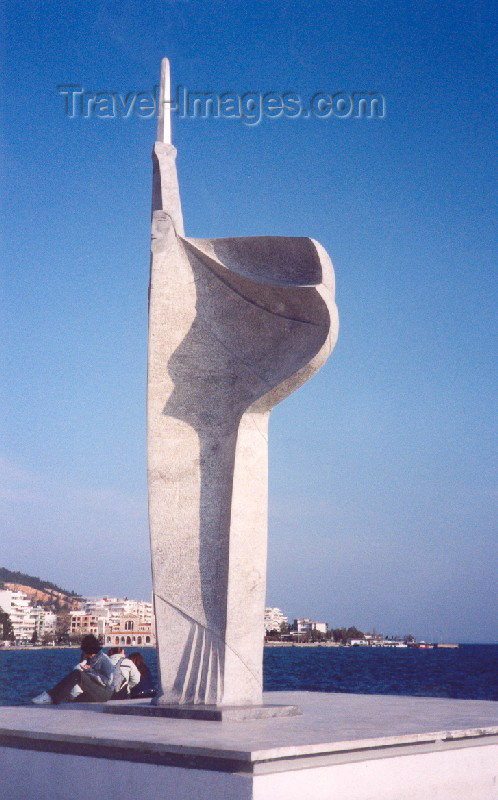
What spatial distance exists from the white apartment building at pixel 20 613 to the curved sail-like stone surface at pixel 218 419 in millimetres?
115326

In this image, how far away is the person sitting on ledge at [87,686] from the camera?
11.1 meters

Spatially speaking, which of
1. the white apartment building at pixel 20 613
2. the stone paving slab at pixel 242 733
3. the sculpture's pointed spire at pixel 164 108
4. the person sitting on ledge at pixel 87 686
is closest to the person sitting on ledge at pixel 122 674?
the person sitting on ledge at pixel 87 686

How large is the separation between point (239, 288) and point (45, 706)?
17.6ft

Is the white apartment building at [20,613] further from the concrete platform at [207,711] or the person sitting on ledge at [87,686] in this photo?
the concrete platform at [207,711]

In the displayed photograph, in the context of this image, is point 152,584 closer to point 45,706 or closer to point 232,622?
point 232,622

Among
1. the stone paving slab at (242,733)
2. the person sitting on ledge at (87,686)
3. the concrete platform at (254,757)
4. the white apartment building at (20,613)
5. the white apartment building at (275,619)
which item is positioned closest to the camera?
the concrete platform at (254,757)

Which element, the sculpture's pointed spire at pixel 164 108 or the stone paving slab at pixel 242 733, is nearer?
the stone paving slab at pixel 242 733

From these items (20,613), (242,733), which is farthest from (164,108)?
(20,613)

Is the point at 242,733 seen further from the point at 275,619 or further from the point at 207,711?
the point at 275,619

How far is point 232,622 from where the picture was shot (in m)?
9.92

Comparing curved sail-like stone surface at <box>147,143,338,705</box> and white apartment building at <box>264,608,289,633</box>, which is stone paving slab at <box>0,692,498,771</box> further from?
white apartment building at <box>264,608,289,633</box>

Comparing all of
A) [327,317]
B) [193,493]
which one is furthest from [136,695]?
[327,317]

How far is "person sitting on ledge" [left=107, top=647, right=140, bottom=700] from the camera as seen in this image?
37.7 feet

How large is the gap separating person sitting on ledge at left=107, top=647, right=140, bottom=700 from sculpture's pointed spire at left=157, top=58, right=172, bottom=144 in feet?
21.4
